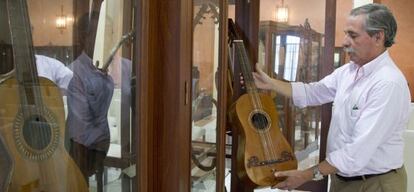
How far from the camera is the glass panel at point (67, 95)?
2.87ft

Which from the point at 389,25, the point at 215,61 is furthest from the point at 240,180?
the point at 389,25

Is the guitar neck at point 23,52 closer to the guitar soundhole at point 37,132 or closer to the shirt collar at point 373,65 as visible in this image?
the guitar soundhole at point 37,132

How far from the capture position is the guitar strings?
171cm

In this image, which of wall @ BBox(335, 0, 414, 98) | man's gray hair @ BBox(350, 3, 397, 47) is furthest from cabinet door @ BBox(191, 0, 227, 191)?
wall @ BBox(335, 0, 414, 98)

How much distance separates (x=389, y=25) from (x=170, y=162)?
1.06m

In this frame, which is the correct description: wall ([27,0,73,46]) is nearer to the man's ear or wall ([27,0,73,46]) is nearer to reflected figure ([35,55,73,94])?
reflected figure ([35,55,73,94])

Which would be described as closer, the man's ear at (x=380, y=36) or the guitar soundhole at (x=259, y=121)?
the man's ear at (x=380, y=36)

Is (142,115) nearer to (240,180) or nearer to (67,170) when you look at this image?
(67,170)

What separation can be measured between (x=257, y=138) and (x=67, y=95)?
902 mm

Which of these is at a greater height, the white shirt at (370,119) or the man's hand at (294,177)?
the white shirt at (370,119)

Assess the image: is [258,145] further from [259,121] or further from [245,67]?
[245,67]

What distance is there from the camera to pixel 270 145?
172cm

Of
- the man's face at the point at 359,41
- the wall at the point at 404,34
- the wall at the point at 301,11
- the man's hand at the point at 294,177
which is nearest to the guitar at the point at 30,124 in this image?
the man's hand at the point at 294,177

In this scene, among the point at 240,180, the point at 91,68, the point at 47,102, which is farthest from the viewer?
the point at 240,180
